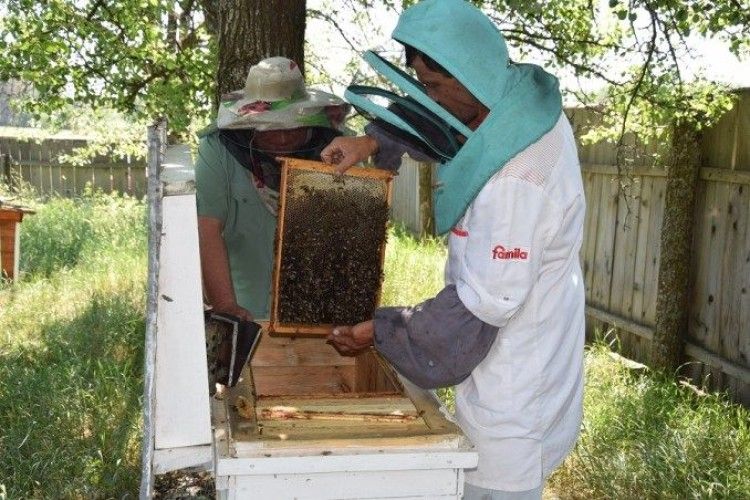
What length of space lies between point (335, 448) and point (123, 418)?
2.73 meters

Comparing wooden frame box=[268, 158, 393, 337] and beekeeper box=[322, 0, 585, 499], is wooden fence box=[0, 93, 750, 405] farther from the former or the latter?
beekeeper box=[322, 0, 585, 499]

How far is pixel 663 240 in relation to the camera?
5434mm

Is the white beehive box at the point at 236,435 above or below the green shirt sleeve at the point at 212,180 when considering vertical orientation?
below

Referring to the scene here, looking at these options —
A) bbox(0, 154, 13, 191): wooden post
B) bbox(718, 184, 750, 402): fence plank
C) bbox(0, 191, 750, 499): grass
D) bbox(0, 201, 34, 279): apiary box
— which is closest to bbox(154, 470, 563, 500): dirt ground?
bbox(0, 191, 750, 499): grass

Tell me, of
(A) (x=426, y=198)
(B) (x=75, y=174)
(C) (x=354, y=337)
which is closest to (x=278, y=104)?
(C) (x=354, y=337)

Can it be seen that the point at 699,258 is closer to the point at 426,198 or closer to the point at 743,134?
the point at 743,134

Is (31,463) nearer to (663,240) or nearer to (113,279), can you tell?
(113,279)

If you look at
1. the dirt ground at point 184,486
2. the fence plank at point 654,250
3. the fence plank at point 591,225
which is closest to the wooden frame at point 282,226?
the dirt ground at point 184,486

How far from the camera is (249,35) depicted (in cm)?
366

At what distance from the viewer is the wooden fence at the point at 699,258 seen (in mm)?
4855

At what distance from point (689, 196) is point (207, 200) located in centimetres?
382

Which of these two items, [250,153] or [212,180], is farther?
[212,180]

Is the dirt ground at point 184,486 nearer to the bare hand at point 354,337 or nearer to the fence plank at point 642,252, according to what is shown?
the bare hand at point 354,337

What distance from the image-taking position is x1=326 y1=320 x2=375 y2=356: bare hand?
2.05 metres
